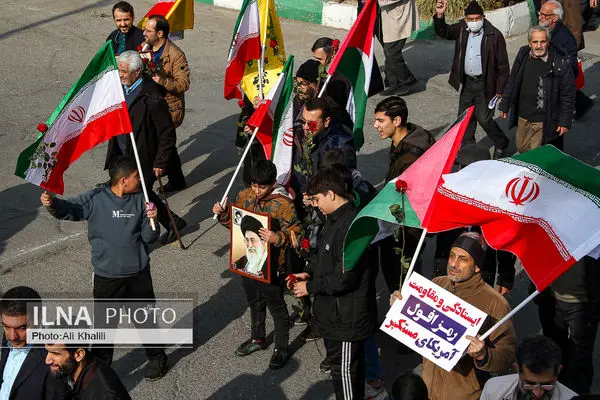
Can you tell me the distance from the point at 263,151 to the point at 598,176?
3.58 meters

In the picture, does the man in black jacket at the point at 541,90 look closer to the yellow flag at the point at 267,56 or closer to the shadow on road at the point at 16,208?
the yellow flag at the point at 267,56

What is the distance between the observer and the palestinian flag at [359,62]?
27.7 feet

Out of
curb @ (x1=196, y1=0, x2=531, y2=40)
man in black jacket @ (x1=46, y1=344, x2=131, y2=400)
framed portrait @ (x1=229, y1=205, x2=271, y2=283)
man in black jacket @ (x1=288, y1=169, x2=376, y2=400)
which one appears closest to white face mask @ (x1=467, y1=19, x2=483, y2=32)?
curb @ (x1=196, y1=0, x2=531, y2=40)

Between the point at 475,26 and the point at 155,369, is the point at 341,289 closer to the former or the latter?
the point at 155,369

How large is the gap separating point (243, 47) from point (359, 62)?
1.43m

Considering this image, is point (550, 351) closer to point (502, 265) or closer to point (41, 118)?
point (502, 265)

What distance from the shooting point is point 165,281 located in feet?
27.6

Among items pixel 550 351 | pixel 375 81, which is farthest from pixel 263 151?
pixel 550 351

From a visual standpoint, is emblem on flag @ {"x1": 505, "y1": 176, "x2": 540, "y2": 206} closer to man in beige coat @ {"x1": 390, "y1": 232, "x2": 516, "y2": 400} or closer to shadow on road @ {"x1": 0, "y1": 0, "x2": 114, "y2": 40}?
man in beige coat @ {"x1": 390, "y1": 232, "x2": 516, "y2": 400}

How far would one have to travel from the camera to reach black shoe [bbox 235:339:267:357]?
289 inches

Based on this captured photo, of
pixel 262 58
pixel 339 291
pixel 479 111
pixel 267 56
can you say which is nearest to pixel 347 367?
pixel 339 291

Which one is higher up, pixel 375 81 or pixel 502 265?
pixel 375 81

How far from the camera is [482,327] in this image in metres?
5.52

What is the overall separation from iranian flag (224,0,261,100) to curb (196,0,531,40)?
5.33 metres
